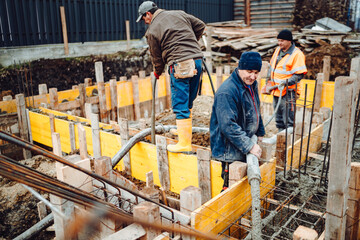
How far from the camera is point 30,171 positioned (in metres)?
1.79

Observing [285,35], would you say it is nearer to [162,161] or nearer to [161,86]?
[162,161]

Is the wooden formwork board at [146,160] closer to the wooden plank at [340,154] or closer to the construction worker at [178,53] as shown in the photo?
the construction worker at [178,53]

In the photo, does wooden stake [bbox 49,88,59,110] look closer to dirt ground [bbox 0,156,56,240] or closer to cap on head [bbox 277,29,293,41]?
dirt ground [bbox 0,156,56,240]

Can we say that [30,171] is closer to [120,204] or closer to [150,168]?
[120,204]

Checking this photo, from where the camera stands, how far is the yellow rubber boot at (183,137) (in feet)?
14.3

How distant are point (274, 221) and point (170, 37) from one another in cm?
263

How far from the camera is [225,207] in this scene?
307cm

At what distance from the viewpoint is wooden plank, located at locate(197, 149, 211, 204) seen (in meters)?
3.94

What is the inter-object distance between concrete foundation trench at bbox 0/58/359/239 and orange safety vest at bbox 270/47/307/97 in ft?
1.78

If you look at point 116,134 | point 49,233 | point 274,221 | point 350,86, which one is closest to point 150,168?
point 116,134

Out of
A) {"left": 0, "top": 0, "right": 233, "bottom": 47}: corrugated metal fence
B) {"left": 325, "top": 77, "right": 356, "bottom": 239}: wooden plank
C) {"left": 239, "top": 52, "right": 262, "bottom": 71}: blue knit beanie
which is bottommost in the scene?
{"left": 325, "top": 77, "right": 356, "bottom": 239}: wooden plank

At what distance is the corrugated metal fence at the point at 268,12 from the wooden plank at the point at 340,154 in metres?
16.4

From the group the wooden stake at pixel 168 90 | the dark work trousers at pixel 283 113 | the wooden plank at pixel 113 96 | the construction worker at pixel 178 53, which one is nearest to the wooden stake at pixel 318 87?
the dark work trousers at pixel 283 113

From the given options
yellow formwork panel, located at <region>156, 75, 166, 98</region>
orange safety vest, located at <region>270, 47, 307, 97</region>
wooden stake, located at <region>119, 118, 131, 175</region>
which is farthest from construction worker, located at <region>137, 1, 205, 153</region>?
yellow formwork panel, located at <region>156, 75, 166, 98</region>
